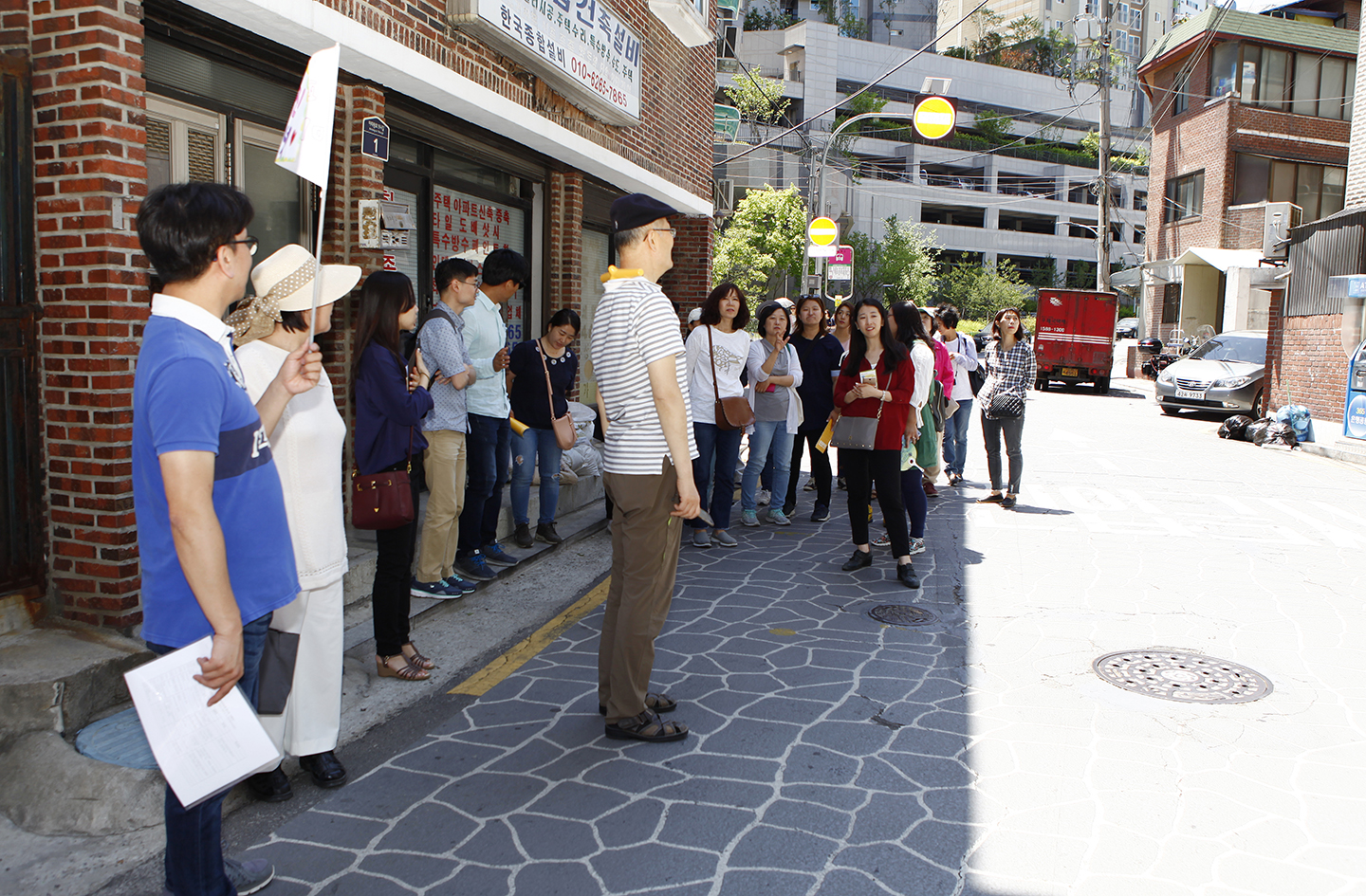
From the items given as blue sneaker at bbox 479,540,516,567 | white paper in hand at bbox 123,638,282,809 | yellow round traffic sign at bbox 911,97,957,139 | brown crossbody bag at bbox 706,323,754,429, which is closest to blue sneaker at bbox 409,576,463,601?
blue sneaker at bbox 479,540,516,567

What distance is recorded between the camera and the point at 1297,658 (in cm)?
515

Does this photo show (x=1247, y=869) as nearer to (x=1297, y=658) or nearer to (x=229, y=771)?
(x=1297, y=658)

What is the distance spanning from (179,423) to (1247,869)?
343 centimetres

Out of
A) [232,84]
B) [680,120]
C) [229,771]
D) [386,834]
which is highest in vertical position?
[680,120]

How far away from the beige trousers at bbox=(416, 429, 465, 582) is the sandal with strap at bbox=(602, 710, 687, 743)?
2.11m

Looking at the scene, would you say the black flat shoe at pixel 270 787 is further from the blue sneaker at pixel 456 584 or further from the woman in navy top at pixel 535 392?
the woman in navy top at pixel 535 392

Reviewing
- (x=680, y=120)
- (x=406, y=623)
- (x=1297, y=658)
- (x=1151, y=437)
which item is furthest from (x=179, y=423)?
(x=1151, y=437)

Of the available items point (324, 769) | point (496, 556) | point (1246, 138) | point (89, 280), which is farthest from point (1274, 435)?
point (1246, 138)

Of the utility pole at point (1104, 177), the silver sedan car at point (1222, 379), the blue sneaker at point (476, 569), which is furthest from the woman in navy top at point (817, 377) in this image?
the utility pole at point (1104, 177)

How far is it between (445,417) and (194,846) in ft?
11.0

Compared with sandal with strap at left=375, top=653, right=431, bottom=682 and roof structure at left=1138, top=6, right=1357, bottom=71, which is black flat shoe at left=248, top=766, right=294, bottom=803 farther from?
roof structure at left=1138, top=6, right=1357, bottom=71

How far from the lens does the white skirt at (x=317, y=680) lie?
138 inches

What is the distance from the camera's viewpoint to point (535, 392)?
23.1ft

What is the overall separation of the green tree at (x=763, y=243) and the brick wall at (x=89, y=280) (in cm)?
3017
